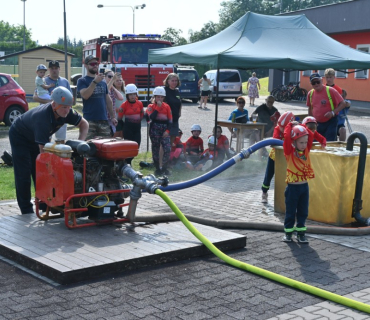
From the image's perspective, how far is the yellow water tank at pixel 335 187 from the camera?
7750 mm

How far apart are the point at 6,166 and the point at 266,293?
8193 mm

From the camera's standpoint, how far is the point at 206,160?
12617mm

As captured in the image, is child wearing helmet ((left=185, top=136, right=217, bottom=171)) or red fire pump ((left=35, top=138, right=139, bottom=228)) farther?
child wearing helmet ((left=185, top=136, right=217, bottom=171))

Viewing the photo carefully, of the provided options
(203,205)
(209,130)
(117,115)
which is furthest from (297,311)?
(209,130)

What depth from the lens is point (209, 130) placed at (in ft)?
67.1

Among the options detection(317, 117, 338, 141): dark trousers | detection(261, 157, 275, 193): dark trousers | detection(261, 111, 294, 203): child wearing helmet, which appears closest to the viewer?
detection(261, 111, 294, 203): child wearing helmet

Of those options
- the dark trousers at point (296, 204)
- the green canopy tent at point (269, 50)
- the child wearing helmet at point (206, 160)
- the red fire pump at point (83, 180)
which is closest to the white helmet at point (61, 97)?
the red fire pump at point (83, 180)

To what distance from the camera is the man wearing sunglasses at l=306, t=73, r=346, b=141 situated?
34.8ft

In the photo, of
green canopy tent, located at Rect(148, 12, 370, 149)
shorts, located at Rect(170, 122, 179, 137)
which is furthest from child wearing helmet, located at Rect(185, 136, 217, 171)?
green canopy tent, located at Rect(148, 12, 370, 149)

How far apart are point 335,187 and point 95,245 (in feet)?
10.7

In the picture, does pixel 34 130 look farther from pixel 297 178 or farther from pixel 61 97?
pixel 297 178

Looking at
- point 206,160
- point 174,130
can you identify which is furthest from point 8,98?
point 206,160

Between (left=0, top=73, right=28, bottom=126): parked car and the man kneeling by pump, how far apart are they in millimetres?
12149

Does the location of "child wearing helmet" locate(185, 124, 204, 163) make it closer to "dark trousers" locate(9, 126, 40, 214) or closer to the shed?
"dark trousers" locate(9, 126, 40, 214)
